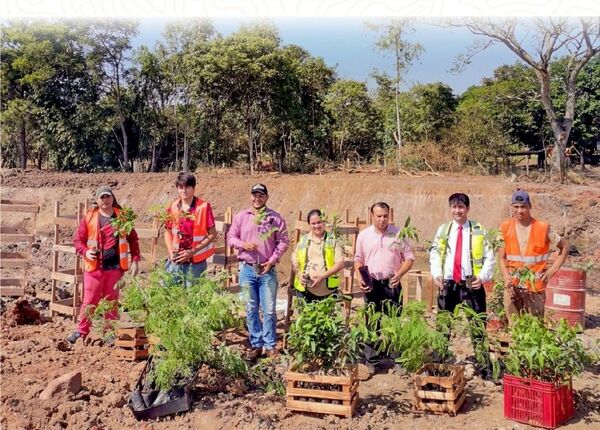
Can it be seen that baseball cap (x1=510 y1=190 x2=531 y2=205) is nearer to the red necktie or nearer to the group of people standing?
the group of people standing

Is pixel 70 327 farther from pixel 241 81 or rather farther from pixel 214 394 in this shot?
pixel 241 81

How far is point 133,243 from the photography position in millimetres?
6254

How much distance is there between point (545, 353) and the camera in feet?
13.1

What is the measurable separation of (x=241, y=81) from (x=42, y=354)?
20051 millimetres

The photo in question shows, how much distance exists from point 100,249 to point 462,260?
144 inches

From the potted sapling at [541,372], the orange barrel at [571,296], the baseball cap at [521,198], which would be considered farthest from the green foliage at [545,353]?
the orange barrel at [571,296]

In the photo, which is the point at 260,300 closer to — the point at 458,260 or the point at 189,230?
the point at 189,230

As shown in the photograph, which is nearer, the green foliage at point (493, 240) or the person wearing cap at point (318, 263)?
the green foliage at point (493, 240)

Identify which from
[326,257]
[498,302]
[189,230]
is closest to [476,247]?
[498,302]

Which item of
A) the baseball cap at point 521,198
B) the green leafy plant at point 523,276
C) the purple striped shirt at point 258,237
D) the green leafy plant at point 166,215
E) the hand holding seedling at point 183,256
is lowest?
the green leafy plant at point 523,276

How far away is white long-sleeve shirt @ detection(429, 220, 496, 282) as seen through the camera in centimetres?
501

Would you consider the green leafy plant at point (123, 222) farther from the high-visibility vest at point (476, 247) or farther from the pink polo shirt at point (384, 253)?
the high-visibility vest at point (476, 247)

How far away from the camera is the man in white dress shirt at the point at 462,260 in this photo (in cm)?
504

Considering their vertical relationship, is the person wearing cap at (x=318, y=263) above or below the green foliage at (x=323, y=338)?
above
